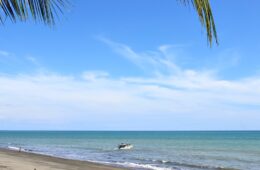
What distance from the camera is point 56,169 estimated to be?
23.8 m

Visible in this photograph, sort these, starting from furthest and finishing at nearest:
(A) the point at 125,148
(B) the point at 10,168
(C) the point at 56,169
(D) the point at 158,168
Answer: (A) the point at 125,148, (D) the point at 158,168, (C) the point at 56,169, (B) the point at 10,168

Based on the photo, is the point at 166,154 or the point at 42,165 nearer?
the point at 42,165

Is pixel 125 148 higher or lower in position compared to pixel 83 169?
higher

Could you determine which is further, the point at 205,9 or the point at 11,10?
the point at 11,10

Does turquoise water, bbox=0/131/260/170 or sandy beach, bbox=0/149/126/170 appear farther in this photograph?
turquoise water, bbox=0/131/260/170

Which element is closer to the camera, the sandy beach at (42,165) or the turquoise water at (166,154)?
the sandy beach at (42,165)

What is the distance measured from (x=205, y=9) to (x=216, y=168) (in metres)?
31.1

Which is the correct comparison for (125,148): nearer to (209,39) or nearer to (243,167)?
(243,167)

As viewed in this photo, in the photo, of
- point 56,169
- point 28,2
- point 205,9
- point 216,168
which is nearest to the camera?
Result: point 205,9

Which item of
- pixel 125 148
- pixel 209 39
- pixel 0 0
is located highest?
pixel 125 148

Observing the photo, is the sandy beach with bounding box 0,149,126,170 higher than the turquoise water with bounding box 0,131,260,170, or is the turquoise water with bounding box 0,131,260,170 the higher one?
the turquoise water with bounding box 0,131,260,170

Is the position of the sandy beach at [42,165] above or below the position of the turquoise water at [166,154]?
below

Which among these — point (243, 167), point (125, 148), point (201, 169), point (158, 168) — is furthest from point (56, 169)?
point (125, 148)

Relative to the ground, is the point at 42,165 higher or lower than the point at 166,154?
lower
